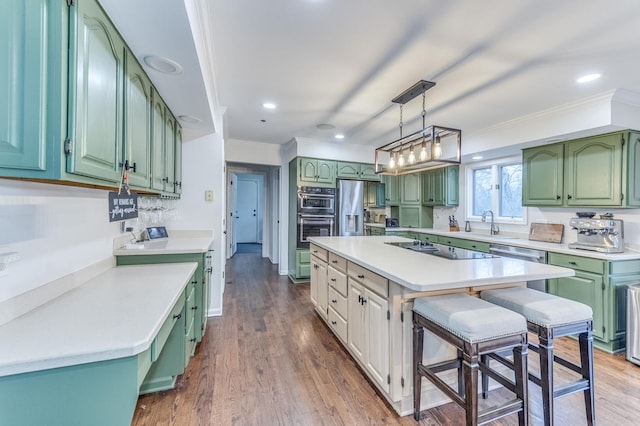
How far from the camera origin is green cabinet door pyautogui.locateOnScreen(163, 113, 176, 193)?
242 cm

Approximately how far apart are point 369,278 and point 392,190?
147 inches

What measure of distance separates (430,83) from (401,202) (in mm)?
3210

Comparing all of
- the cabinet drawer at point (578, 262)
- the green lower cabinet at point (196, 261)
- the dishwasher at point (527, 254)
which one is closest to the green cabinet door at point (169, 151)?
the green lower cabinet at point (196, 261)

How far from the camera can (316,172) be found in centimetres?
475

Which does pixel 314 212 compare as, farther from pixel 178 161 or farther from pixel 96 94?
pixel 96 94

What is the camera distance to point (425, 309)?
1.58 meters

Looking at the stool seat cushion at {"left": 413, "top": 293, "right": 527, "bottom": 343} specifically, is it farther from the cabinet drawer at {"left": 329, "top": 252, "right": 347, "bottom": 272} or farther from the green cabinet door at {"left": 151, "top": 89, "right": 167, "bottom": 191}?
the green cabinet door at {"left": 151, "top": 89, "right": 167, "bottom": 191}

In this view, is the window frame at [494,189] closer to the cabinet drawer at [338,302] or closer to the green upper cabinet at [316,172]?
the green upper cabinet at [316,172]

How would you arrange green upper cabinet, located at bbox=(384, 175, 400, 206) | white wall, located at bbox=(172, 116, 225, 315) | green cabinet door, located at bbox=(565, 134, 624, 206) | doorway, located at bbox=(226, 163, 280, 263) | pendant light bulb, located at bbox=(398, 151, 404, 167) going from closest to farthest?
1. pendant light bulb, located at bbox=(398, 151, 404, 167)
2. green cabinet door, located at bbox=(565, 134, 624, 206)
3. white wall, located at bbox=(172, 116, 225, 315)
4. green upper cabinet, located at bbox=(384, 175, 400, 206)
5. doorway, located at bbox=(226, 163, 280, 263)

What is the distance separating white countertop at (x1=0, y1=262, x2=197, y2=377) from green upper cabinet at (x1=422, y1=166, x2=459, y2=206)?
14.6 feet

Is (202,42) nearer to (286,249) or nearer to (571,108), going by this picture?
(571,108)

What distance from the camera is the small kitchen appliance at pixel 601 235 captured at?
2732 mm

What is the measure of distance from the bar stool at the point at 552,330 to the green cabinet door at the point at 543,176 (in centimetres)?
224

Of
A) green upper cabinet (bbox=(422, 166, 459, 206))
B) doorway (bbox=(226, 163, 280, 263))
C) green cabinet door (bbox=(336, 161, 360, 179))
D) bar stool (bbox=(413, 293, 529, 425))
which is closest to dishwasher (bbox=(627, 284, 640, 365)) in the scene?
bar stool (bbox=(413, 293, 529, 425))
